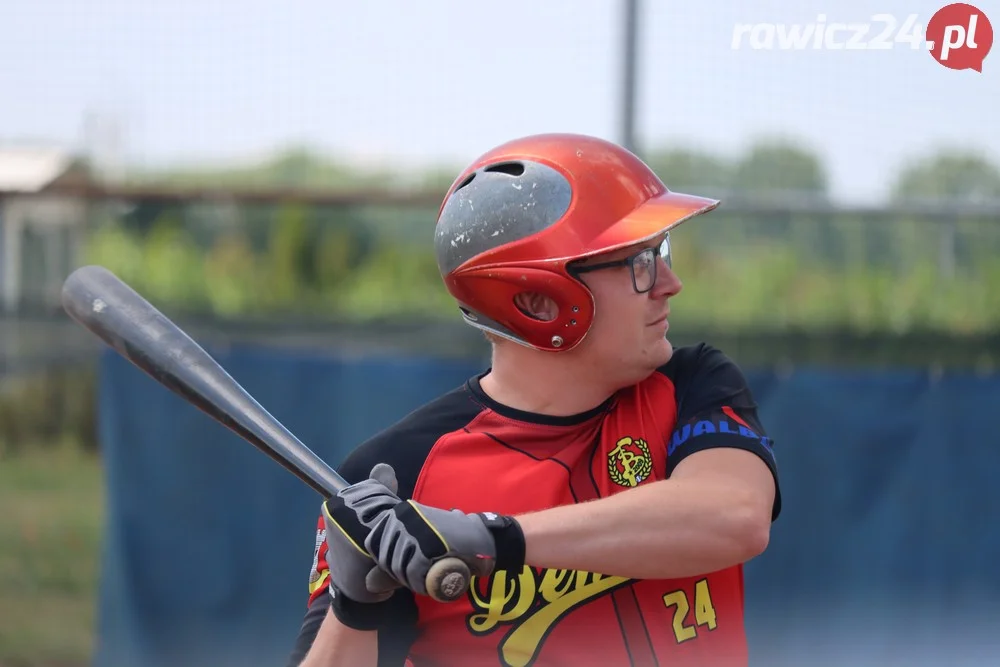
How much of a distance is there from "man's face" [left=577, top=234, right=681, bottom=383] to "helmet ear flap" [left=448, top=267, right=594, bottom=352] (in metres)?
0.03

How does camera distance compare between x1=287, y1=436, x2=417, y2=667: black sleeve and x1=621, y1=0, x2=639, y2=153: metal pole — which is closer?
x1=287, y1=436, x2=417, y2=667: black sleeve

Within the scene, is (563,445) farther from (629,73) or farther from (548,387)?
(629,73)

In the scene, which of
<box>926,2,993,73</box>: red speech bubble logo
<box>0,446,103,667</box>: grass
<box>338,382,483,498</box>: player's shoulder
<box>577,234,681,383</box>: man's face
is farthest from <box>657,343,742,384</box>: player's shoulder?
<box>0,446,103,667</box>: grass

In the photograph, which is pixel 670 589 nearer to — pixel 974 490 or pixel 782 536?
pixel 782 536

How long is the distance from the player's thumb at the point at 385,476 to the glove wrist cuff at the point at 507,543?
285mm

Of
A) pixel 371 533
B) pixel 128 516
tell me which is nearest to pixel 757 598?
pixel 128 516

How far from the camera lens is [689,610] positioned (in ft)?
7.46

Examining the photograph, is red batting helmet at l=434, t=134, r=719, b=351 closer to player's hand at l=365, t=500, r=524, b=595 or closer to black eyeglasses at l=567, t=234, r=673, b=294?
black eyeglasses at l=567, t=234, r=673, b=294

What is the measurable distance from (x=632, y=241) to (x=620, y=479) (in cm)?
47

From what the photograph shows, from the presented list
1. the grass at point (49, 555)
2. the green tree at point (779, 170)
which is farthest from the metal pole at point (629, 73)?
the grass at point (49, 555)

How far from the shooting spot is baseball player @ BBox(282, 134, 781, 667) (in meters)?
2.16

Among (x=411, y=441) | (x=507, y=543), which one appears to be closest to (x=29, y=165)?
(x=411, y=441)

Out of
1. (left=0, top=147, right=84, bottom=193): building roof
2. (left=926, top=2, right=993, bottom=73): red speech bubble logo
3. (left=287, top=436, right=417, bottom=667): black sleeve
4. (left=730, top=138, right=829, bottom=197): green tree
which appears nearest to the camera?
(left=287, top=436, right=417, bottom=667): black sleeve

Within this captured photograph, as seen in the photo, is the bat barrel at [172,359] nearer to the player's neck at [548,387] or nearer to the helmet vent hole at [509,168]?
the player's neck at [548,387]
